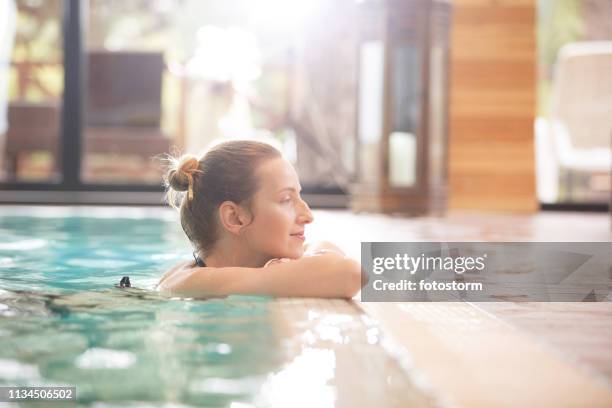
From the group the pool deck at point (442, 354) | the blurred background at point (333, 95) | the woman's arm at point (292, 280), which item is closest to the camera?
the pool deck at point (442, 354)

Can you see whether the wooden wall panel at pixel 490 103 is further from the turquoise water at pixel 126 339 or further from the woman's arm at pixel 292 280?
the woman's arm at pixel 292 280

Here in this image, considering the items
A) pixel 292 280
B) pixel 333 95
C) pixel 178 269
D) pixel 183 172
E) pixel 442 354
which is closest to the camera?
pixel 442 354

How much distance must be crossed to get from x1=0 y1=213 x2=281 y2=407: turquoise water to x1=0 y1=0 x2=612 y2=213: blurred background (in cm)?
202

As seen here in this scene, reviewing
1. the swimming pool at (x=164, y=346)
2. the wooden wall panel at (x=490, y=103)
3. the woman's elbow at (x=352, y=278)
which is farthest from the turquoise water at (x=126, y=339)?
the wooden wall panel at (x=490, y=103)

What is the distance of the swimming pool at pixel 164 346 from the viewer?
835mm

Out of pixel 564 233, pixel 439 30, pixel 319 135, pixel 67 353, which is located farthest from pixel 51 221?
pixel 319 135

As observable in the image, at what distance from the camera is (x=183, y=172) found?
1.59 meters

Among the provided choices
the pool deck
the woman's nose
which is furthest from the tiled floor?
the woman's nose

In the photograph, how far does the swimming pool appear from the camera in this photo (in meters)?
0.84

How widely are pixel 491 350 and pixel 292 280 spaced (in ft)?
1.69

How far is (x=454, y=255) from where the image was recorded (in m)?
2.35

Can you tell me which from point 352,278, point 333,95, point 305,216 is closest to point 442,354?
point 352,278

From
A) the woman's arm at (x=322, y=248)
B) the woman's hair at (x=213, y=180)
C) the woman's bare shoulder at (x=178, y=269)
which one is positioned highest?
the woman's hair at (x=213, y=180)

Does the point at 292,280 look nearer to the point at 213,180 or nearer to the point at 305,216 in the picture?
the point at 305,216
